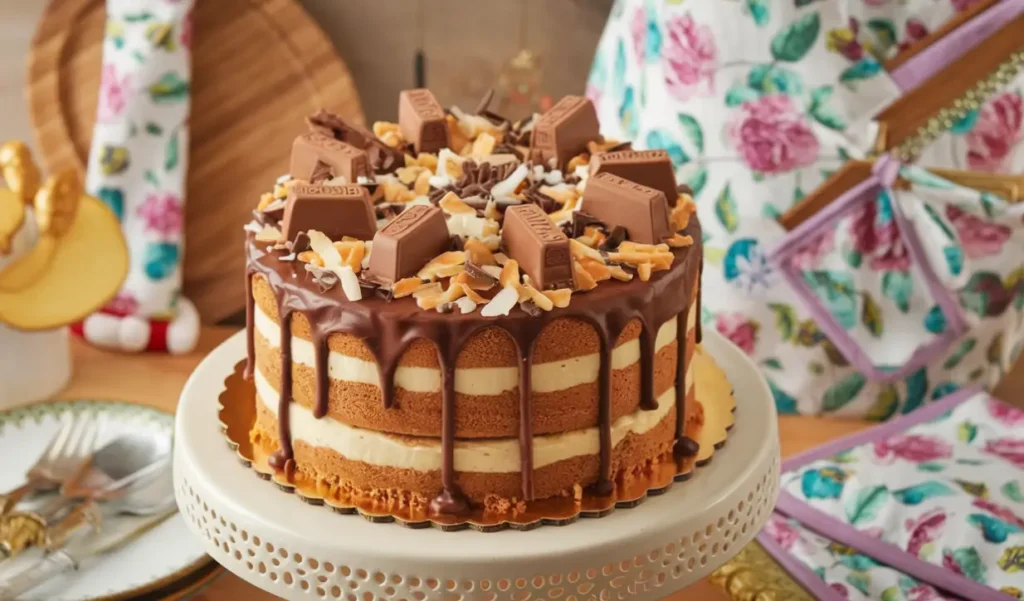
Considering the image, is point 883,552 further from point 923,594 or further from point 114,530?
point 114,530

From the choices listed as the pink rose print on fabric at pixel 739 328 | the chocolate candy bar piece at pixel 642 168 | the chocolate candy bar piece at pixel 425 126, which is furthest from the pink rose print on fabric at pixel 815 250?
the chocolate candy bar piece at pixel 425 126

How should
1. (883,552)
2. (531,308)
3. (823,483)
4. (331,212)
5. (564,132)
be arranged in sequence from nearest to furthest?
(531,308) < (331,212) < (564,132) < (883,552) < (823,483)

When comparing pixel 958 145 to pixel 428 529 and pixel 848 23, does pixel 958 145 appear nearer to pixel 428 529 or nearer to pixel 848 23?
pixel 848 23

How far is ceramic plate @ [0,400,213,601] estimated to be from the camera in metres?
1.23

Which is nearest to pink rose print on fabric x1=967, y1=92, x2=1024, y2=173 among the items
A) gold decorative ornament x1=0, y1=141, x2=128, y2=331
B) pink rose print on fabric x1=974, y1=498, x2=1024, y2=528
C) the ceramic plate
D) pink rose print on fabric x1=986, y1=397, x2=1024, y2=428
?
pink rose print on fabric x1=986, y1=397, x2=1024, y2=428

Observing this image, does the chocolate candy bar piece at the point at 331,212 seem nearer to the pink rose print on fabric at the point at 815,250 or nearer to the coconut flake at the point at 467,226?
the coconut flake at the point at 467,226

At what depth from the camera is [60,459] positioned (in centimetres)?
142

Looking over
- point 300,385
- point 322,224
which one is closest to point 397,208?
point 322,224

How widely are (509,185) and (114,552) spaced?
2.20 ft

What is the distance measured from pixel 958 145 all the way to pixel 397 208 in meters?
0.82

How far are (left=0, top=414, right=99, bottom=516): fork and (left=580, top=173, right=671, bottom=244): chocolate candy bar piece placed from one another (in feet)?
2.63

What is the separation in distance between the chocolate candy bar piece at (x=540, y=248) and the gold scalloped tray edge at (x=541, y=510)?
8.2 inches

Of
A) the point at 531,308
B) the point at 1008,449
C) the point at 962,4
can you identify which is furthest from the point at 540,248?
the point at 1008,449

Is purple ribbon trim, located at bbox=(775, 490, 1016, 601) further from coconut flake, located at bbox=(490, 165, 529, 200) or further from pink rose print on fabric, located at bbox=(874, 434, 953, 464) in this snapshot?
coconut flake, located at bbox=(490, 165, 529, 200)
